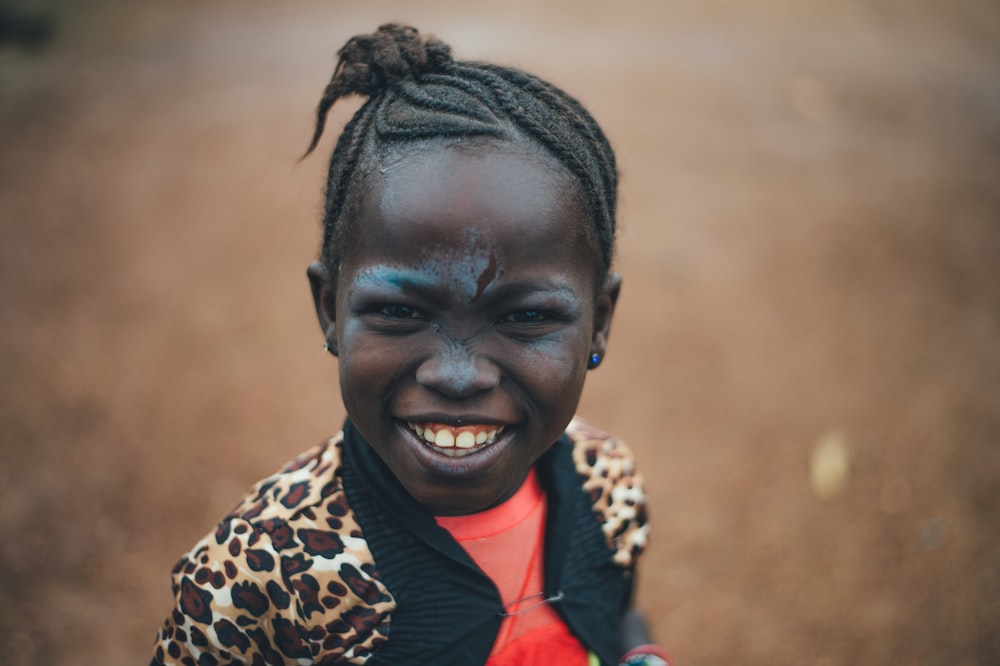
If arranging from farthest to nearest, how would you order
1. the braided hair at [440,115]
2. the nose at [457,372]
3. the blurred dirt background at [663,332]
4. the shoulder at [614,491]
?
the blurred dirt background at [663,332] < the shoulder at [614,491] < the braided hair at [440,115] < the nose at [457,372]

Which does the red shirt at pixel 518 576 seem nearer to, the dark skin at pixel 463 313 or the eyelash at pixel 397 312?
the dark skin at pixel 463 313

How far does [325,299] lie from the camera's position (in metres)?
1.41

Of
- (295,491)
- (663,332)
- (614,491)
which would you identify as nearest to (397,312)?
(295,491)

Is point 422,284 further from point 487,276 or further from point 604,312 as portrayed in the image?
point 604,312

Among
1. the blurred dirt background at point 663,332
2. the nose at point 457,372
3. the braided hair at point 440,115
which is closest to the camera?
the nose at point 457,372

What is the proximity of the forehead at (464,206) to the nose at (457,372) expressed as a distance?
6.0 inches

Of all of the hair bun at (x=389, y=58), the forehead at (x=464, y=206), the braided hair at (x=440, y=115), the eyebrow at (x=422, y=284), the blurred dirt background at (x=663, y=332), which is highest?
the hair bun at (x=389, y=58)

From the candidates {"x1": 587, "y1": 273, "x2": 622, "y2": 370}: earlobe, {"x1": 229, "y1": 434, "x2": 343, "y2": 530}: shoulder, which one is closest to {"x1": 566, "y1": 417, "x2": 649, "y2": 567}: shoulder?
{"x1": 587, "y1": 273, "x2": 622, "y2": 370}: earlobe

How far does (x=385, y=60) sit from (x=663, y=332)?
3.33 m

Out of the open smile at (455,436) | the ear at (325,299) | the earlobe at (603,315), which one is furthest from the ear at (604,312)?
the ear at (325,299)

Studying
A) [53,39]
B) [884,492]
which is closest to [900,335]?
[884,492]

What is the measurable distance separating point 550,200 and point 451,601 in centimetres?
78

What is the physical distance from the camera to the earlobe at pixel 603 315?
145 cm

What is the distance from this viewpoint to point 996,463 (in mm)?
3684
